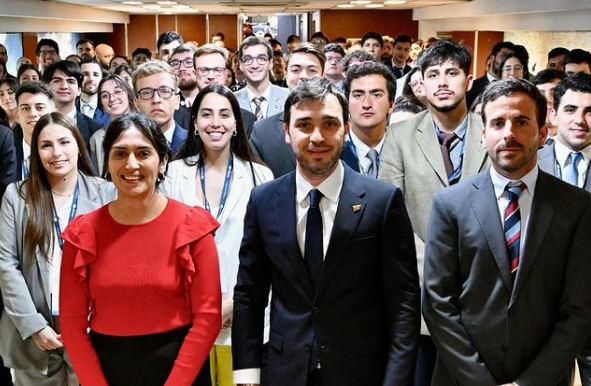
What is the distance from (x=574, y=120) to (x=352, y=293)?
77.4 inches

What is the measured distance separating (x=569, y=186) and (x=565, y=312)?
44 cm

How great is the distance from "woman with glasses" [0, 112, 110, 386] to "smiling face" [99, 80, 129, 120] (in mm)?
1587

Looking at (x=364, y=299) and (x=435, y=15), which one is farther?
(x=435, y=15)

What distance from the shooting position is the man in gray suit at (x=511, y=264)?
218 centimetres

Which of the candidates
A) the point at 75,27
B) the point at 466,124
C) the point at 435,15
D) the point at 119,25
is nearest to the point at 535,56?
the point at 435,15

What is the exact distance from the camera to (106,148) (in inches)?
102

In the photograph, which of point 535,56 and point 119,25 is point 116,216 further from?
point 119,25

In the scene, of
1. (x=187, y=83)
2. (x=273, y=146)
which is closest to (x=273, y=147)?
(x=273, y=146)

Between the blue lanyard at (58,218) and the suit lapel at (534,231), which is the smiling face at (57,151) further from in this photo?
the suit lapel at (534,231)

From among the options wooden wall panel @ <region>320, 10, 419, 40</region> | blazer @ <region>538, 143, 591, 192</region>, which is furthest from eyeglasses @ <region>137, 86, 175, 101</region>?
wooden wall panel @ <region>320, 10, 419, 40</region>

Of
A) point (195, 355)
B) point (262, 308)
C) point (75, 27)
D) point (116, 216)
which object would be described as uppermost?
point (75, 27)

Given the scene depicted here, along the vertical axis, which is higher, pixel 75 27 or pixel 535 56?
pixel 75 27

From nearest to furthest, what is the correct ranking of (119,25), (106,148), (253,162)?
1. (106,148)
2. (253,162)
3. (119,25)

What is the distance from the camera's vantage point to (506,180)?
228 centimetres
